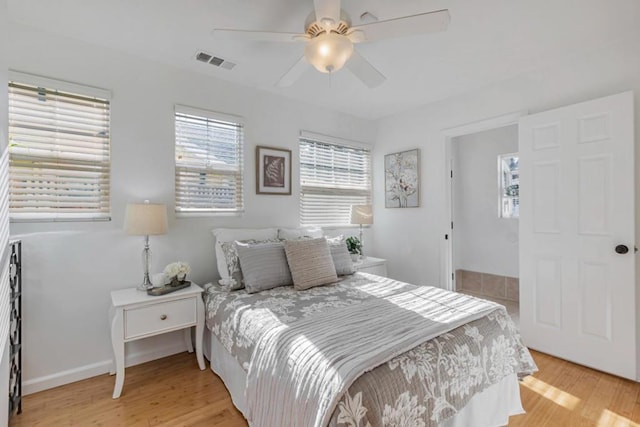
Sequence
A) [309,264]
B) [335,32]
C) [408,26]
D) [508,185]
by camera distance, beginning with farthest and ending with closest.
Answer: [508,185] < [309,264] < [335,32] < [408,26]

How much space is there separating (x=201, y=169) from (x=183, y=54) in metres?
0.97

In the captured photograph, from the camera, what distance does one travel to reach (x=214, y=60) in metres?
2.58

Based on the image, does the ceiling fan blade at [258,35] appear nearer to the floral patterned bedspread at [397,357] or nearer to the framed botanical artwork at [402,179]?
the floral patterned bedspread at [397,357]

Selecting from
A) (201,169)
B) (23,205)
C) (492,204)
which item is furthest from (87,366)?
(492,204)

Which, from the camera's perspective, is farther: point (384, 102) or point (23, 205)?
point (384, 102)

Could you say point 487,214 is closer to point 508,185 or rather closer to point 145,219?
point 508,185

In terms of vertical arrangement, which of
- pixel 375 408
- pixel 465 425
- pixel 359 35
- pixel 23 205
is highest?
pixel 359 35

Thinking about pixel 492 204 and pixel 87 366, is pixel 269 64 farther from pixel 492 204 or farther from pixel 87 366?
pixel 492 204

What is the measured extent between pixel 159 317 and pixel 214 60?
2119 mm

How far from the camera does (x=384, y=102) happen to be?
3619 mm

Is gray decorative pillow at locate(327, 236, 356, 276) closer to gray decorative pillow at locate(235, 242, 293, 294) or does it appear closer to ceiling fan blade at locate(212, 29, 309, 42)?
gray decorative pillow at locate(235, 242, 293, 294)

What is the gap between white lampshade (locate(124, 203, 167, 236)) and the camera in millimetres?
2209

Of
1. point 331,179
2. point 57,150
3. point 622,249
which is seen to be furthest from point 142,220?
point 622,249

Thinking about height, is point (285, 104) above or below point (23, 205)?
above
